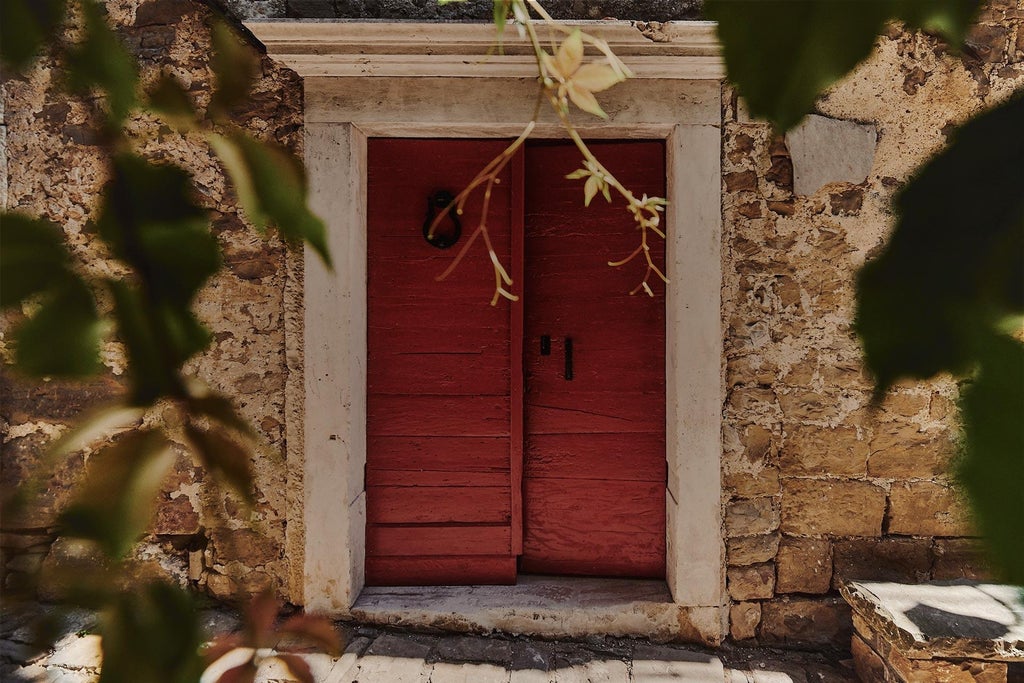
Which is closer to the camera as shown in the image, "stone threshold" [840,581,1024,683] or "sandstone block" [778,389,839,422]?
"stone threshold" [840,581,1024,683]

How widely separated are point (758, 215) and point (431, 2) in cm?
154

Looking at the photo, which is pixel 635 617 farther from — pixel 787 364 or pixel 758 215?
pixel 758 215

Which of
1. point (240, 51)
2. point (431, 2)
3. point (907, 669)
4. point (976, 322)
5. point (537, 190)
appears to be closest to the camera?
point (976, 322)

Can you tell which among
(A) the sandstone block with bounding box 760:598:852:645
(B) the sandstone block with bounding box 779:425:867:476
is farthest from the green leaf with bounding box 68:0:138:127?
(A) the sandstone block with bounding box 760:598:852:645

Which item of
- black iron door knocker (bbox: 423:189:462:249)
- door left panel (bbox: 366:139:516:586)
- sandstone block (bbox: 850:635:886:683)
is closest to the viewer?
sandstone block (bbox: 850:635:886:683)

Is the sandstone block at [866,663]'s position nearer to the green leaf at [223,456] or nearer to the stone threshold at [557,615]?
the stone threshold at [557,615]

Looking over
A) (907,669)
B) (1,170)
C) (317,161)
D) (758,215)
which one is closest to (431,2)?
(317,161)

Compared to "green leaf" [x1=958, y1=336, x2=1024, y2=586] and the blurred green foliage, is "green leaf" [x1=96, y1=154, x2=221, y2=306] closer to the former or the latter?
the blurred green foliage

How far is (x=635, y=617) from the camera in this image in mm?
2652

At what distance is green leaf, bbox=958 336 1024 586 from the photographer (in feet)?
0.59

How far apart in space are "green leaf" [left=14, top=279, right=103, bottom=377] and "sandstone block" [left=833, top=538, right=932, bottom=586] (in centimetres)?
290

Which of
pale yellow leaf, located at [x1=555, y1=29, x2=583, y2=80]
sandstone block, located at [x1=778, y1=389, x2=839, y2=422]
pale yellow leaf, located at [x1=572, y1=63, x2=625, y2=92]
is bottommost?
sandstone block, located at [x1=778, y1=389, x2=839, y2=422]

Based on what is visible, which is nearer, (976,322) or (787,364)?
(976,322)

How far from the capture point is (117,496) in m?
0.24
